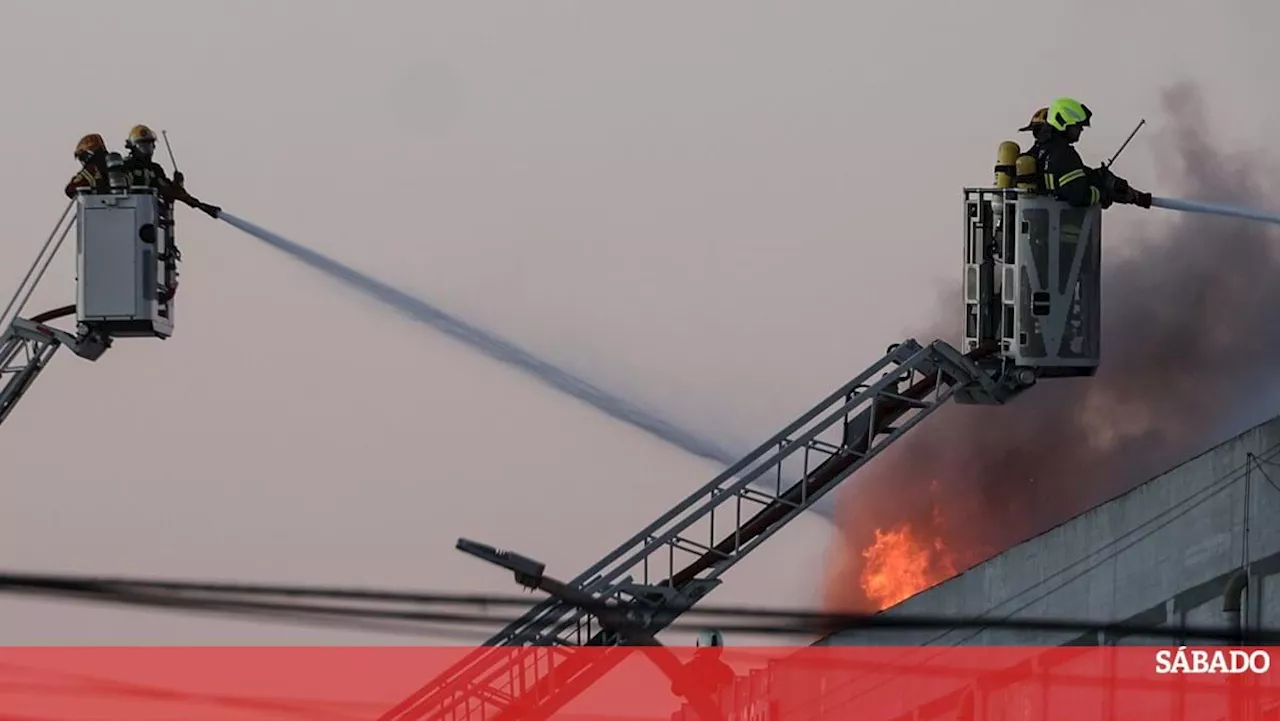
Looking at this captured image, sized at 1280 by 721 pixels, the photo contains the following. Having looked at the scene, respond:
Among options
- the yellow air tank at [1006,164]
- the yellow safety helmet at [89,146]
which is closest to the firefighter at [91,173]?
the yellow safety helmet at [89,146]

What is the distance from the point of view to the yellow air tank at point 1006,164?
1334 inches

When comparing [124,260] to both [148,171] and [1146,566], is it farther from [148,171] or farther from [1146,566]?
[1146,566]

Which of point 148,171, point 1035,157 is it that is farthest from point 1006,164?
point 148,171

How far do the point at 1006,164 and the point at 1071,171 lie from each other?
1.00 metres

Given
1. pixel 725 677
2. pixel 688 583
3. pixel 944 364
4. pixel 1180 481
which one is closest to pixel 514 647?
pixel 688 583

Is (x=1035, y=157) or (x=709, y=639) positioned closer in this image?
(x=709, y=639)

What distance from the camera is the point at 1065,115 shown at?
3353 centimetres

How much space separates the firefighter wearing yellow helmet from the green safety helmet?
12809 mm

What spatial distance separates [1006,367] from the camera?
3394 centimetres

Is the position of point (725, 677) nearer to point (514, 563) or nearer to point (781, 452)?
point (514, 563)

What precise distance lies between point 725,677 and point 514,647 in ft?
40.6

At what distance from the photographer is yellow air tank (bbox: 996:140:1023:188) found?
33.9 metres

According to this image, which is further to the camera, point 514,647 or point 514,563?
point 514,647

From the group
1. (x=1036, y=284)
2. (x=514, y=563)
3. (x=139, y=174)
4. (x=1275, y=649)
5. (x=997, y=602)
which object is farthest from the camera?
(x=139, y=174)
